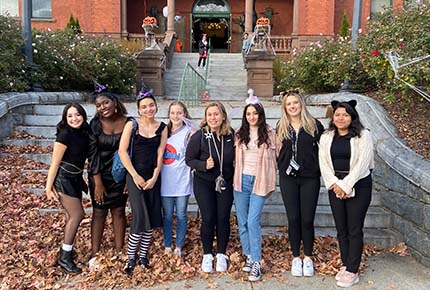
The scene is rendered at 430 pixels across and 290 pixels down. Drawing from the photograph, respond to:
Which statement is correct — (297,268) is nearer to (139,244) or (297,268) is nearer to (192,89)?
(139,244)

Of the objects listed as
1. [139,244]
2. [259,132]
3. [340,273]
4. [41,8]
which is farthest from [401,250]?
[41,8]

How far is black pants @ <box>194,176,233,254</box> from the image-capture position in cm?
454

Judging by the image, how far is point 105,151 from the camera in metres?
4.44

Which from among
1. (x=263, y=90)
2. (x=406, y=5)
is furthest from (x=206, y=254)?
(x=263, y=90)

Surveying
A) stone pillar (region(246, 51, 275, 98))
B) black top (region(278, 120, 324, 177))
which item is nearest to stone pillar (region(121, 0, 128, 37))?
stone pillar (region(246, 51, 275, 98))

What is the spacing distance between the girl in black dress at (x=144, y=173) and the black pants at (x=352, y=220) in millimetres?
1734

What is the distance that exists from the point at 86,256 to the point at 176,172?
4.36 ft

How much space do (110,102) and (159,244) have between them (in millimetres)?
1694

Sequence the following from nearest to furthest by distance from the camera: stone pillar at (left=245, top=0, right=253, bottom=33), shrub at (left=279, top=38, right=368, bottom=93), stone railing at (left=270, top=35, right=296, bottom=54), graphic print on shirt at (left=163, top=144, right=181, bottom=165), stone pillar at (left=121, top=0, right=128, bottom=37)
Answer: graphic print on shirt at (left=163, top=144, right=181, bottom=165)
shrub at (left=279, top=38, right=368, bottom=93)
stone pillar at (left=245, top=0, right=253, bottom=33)
stone railing at (left=270, top=35, right=296, bottom=54)
stone pillar at (left=121, top=0, right=128, bottom=37)

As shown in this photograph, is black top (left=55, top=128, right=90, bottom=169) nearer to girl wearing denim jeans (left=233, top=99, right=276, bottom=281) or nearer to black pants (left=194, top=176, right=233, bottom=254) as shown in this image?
black pants (left=194, top=176, right=233, bottom=254)

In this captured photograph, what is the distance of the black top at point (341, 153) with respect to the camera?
4.27 metres

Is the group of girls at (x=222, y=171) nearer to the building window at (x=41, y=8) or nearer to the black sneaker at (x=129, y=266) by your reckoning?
the black sneaker at (x=129, y=266)

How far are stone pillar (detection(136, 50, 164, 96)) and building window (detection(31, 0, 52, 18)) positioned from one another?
13.1m

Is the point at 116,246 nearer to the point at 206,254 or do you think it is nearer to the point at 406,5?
the point at 206,254
